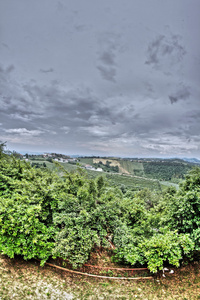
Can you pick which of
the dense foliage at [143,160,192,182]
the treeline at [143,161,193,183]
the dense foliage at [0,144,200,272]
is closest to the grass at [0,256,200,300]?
the dense foliage at [0,144,200,272]

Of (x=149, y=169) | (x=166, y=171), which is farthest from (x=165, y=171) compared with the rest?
(x=149, y=169)

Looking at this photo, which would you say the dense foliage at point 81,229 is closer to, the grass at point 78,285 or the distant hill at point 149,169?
the grass at point 78,285

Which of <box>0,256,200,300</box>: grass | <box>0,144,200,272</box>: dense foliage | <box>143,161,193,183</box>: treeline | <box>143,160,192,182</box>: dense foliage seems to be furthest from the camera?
<box>143,160,192,182</box>: dense foliage

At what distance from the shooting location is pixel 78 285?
753 cm

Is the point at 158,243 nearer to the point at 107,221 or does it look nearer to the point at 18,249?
the point at 107,221

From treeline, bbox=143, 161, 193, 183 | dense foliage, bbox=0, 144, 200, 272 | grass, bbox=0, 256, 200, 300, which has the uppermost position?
dense foliage, bbox=0, 144, 200, 272

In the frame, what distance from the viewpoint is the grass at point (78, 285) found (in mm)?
6773

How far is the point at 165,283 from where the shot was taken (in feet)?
25.5

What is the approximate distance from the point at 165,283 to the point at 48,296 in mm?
5768

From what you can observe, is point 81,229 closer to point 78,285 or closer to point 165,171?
point 78,285

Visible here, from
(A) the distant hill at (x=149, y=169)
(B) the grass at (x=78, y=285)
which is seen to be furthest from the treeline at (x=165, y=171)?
(B) the grass at (x=78, y=285)

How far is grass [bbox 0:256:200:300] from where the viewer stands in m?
6.77

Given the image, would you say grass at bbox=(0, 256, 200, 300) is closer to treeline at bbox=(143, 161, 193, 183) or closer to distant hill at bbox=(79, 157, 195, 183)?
distant hill at bbox=(79, 157, 195, 183)

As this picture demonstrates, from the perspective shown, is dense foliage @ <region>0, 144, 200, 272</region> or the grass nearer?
the grass
